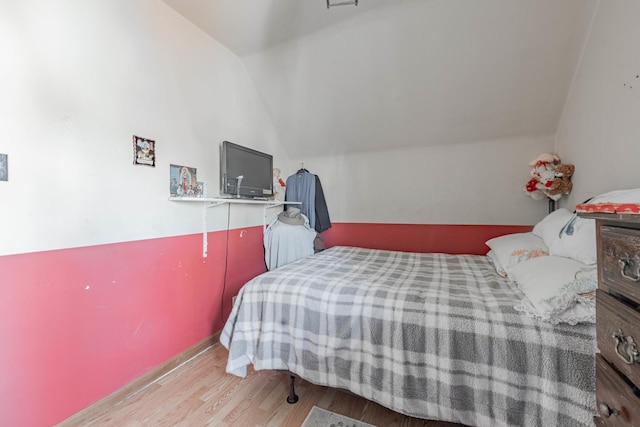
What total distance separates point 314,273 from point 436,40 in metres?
2.02

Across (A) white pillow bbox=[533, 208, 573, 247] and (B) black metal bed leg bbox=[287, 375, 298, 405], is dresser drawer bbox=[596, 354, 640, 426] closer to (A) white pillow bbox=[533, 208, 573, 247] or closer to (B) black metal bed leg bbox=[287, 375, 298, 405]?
(A) white pillow bbox=[533, 208, 573, 247]

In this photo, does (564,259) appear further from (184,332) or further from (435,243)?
(184,332)

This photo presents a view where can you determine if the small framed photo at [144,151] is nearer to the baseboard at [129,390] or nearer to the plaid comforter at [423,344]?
the plaid comforter at [423,344]

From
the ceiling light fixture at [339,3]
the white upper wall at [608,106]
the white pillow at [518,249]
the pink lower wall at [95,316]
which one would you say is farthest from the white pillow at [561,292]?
the pink lower wall at [95,316]

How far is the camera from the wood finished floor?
132 cm

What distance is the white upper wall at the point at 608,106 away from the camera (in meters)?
1.24

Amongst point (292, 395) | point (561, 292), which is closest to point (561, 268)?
point (561, 292)

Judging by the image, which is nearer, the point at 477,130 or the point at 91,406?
the point at 91,406

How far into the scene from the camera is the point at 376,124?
→ 9.02 feet

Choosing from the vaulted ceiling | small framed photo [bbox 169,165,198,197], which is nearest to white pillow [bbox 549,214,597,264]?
the vaulted ceiling

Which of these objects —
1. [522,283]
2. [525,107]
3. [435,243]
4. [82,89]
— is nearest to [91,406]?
[82,89]

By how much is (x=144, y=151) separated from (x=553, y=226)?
2.61m

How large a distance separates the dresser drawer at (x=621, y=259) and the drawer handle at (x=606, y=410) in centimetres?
26

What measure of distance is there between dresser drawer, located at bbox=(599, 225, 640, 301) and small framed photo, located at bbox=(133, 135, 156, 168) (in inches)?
83.7
